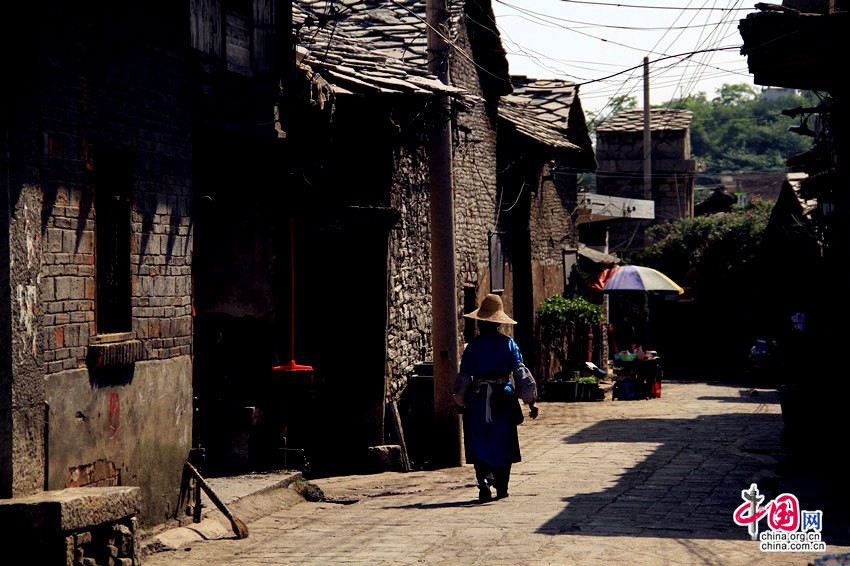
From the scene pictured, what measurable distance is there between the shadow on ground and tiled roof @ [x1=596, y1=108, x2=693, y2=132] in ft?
77.9

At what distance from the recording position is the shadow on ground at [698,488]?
858cm

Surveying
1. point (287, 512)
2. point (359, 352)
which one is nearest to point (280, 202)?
point (359, 352)

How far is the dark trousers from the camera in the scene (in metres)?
10.5

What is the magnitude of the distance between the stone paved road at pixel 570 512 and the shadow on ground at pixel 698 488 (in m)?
0.02

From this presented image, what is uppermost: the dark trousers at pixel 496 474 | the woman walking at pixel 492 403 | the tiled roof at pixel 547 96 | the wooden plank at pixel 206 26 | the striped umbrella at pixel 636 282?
the tiled roof at pixel 547 96

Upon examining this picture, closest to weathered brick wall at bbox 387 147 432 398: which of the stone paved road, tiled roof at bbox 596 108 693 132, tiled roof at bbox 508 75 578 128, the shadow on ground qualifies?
the stone paved road

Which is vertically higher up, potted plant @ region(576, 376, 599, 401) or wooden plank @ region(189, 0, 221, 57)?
wooden plank @ region(189, 0, 221, 57)

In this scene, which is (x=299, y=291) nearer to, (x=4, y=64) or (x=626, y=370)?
(x=4, y=64)

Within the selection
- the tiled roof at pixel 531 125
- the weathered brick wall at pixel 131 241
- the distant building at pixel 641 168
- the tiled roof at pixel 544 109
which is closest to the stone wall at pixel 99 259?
the weathered brick wall at pixel 131 241

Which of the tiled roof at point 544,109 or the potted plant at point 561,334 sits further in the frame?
the potted plant at point 561,334

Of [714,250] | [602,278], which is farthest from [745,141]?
[602,278]

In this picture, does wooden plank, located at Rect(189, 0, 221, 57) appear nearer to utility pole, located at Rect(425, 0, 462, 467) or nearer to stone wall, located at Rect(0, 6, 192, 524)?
stone wall, located at Rect(0, 6, 192, 524)

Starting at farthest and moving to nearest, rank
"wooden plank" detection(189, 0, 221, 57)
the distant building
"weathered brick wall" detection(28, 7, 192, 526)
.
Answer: the distant building < "wooden plank" detection(189, 0, 221, 57) < "weathered brick wall" detection(28, 7, 192, 526)

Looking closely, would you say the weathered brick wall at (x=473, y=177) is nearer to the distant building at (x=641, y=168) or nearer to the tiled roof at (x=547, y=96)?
the tiled roof at (x=547, y=96)
